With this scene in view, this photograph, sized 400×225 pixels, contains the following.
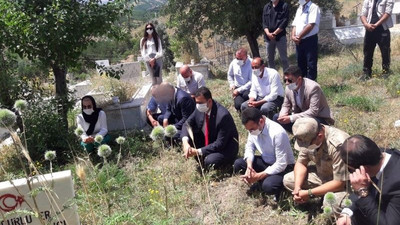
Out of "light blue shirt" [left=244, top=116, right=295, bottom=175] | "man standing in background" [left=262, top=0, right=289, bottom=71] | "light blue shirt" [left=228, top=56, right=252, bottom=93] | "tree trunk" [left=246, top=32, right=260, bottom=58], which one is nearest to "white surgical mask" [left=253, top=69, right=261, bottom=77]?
"light blue shirt" [left=228, top=56, right=252, bottom=93]

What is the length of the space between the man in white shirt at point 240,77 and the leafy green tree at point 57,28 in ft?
6.53

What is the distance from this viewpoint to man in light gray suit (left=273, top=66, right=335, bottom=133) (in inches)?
174

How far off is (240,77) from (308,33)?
1293mm

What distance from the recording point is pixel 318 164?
3441 mm

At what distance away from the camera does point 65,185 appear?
9.94 ft

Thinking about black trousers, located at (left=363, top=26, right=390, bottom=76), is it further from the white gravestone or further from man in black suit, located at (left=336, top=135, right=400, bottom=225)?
the white gravestone

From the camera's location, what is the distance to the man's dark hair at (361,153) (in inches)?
93.2

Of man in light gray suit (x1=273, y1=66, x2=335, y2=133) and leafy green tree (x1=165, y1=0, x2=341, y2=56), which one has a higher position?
leafy green tree (x1=165, y1=0, x2=341, y2=56)

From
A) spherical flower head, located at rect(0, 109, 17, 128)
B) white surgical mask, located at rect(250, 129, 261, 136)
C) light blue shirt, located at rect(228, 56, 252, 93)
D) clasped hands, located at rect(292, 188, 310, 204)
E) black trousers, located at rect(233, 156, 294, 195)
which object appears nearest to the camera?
spherical flower head, located at rect(0, 109, 17, 128)

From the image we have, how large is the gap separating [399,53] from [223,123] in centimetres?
729

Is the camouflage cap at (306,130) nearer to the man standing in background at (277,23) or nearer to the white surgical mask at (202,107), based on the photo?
the white surgical mask at (202,107)

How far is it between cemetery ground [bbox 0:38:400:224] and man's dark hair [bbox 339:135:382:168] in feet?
2.99

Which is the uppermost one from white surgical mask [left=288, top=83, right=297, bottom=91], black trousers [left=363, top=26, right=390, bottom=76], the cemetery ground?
black trousers [left=363, top=26, right=390, bottom=76]

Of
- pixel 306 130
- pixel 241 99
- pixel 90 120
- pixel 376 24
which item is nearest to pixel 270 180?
pixel 306 130
